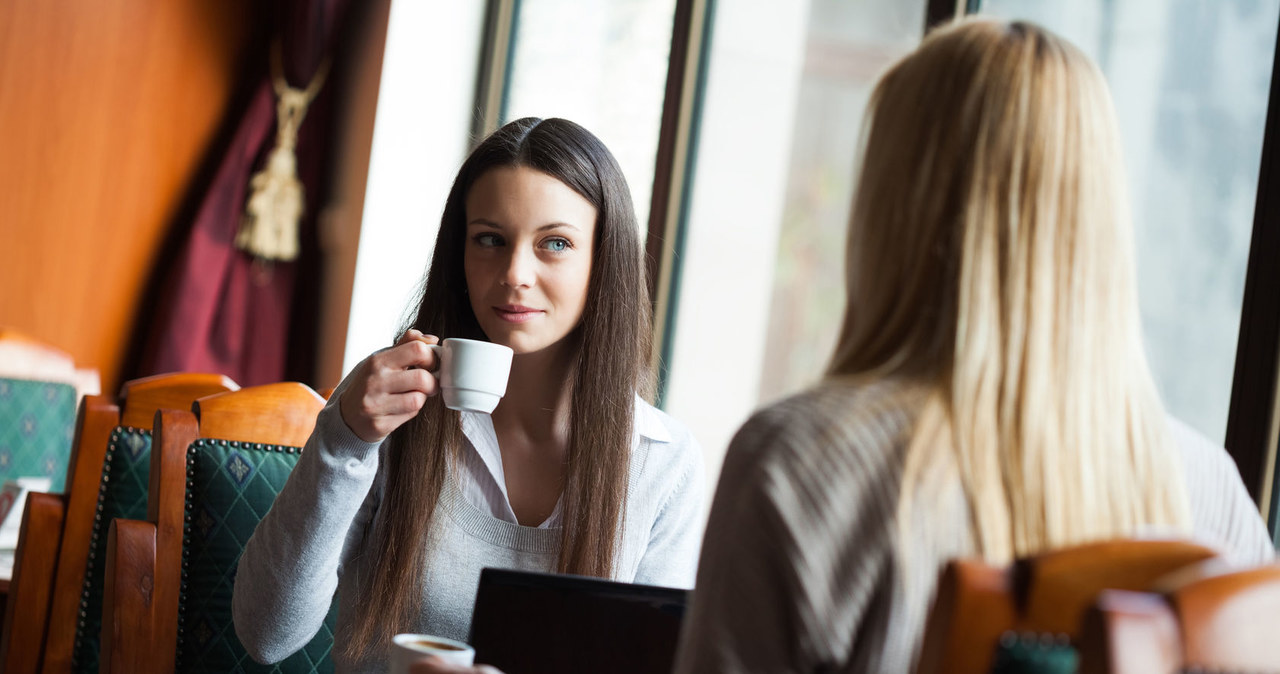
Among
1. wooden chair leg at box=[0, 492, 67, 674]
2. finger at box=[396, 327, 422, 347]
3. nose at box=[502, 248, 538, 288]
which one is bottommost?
wooden chair leg at box=[0, 492, 67, 674]

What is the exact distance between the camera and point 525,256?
60.2 inches

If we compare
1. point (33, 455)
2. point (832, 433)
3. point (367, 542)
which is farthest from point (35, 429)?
point (832, 433)

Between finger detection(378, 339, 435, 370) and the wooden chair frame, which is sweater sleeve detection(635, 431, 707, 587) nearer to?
finger detection(378, 339, 435, 370)

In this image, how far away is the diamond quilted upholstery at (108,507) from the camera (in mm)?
1658

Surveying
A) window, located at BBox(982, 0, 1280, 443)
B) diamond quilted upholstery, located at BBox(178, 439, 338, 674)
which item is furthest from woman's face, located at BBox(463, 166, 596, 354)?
window, located at BBox(982, 0, 1280, 443)

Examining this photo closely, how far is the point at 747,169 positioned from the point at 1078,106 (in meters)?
2.32

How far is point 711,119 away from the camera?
3197 mm

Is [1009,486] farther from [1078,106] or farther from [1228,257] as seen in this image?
[1228,257]

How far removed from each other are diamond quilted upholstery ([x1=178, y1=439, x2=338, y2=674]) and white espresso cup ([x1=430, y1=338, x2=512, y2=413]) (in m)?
0.44

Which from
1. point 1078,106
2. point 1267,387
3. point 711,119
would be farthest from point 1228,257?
point 711,119

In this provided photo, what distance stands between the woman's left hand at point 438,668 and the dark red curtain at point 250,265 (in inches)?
125

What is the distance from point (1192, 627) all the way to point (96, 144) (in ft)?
12.8

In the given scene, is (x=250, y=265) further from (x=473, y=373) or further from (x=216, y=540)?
(x=473, y=373)

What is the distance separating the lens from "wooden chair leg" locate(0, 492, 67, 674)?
1.71m
